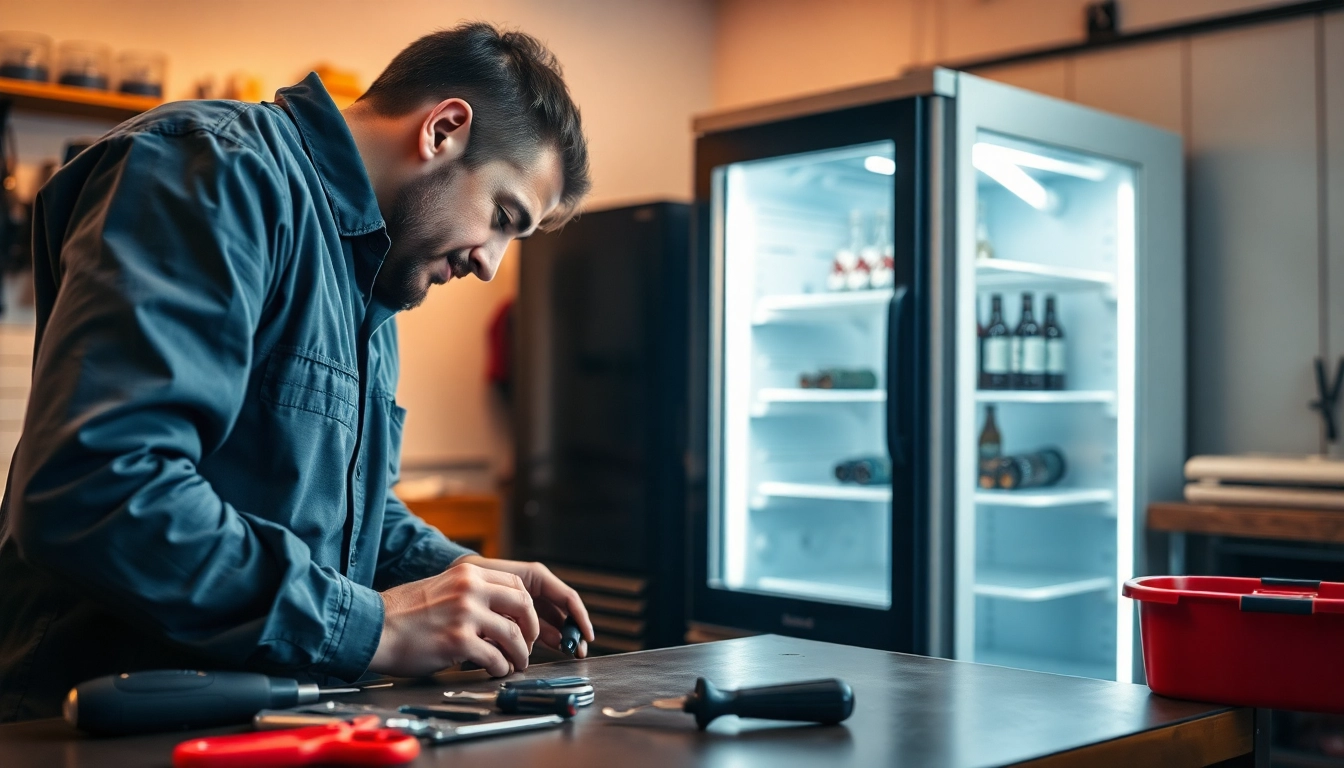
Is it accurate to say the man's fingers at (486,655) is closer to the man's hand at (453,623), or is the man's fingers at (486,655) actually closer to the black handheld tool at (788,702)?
the man's hand at (453,623)

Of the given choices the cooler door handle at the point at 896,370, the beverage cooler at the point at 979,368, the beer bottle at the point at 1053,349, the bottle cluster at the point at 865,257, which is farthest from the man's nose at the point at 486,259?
the beer bottle at the point at 1053,349

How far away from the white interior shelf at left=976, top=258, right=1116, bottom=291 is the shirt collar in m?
1.99

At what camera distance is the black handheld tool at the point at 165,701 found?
1.05m

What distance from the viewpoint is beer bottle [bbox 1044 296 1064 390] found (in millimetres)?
3527

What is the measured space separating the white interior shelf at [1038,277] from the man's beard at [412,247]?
1843mm

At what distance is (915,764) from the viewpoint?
100 cm

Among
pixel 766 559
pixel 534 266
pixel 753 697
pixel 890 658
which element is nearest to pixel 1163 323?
pixel 766 559

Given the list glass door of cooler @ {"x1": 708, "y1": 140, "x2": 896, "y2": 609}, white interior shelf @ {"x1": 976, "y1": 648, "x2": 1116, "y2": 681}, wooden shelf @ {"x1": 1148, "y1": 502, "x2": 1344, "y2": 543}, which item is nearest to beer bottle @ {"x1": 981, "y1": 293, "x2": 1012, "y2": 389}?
glass door of cooler @ {"x1": 708, "y1": 140, "x2": 896, "y2": 609}

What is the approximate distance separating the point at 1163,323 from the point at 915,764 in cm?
293

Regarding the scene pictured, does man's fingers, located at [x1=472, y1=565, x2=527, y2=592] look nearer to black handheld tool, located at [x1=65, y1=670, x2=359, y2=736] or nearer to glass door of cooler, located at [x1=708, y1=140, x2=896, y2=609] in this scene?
black handheld tool, located at [x1=65, y1=670, x2=359, y2=736]

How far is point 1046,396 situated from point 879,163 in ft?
2.58

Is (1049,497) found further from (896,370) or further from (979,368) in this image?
(896,370)

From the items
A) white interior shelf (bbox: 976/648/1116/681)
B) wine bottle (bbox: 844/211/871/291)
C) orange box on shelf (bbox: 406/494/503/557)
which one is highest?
wine bottle (bbox: 844/211/871/291)

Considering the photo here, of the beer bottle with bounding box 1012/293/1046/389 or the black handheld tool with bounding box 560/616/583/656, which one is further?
the beer bottle with bounding box 1012/293/1046/389
